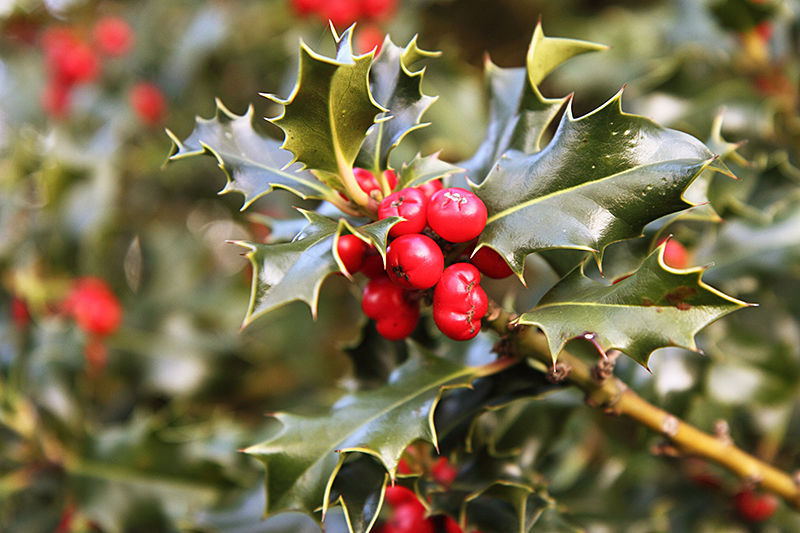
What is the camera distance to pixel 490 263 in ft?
2.10

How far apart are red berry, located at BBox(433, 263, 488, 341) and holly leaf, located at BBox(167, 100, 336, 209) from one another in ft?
0.68

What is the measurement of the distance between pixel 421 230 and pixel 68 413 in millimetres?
1267

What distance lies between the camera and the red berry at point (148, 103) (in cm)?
210

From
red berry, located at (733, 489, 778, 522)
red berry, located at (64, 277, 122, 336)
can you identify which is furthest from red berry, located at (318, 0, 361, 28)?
red berry, located at (733, 489, 778, 522)

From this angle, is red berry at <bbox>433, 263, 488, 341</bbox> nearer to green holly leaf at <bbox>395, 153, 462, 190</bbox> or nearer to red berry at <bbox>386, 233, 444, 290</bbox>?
red berry at <bbox>386, 233, 444, 290</bbox>

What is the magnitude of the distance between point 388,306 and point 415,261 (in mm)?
Result: 96

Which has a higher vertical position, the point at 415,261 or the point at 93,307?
the point at 415,261

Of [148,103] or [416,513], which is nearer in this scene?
[416,513]

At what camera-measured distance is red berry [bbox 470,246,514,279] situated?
2.09 feet

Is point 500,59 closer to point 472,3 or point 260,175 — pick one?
point 472,3

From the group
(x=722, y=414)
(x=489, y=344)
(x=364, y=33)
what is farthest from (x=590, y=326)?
(x=364, y=33)

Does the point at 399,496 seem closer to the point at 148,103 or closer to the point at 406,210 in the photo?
the point at 406,210

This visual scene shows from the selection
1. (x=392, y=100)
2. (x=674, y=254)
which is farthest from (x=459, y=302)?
(x=674, y=254)

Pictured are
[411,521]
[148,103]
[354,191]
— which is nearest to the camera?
[354,191]
